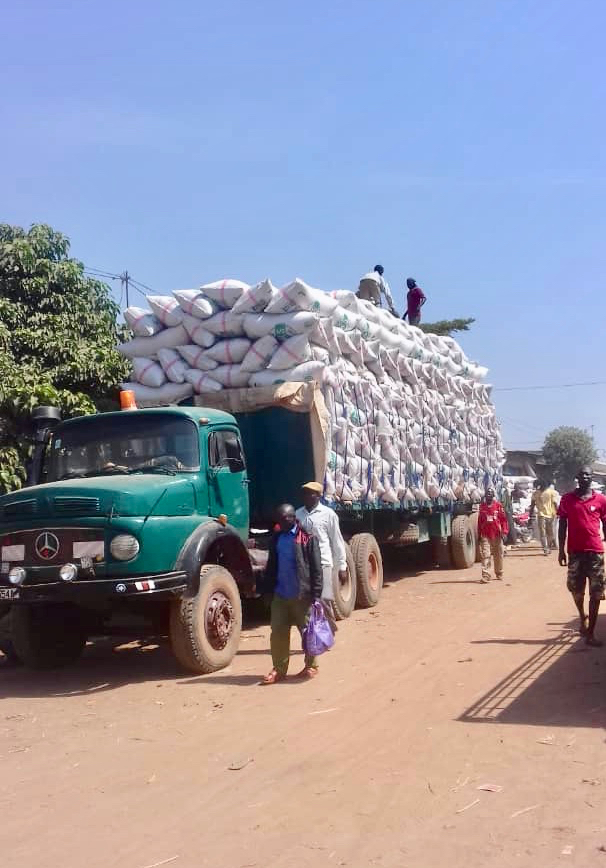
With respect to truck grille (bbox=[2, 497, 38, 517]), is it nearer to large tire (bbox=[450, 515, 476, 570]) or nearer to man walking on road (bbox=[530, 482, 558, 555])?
large tire (bbox=[450, 515, 476, 570])

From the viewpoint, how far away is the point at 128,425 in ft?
28.5

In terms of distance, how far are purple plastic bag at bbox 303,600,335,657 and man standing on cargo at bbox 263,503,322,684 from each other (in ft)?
0.21

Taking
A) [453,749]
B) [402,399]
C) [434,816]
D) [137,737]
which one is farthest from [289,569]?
[402,399]

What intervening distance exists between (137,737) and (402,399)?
7.90 m

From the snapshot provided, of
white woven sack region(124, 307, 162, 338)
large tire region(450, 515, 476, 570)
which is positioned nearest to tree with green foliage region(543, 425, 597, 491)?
large tire region(450, 515, 476, 570)

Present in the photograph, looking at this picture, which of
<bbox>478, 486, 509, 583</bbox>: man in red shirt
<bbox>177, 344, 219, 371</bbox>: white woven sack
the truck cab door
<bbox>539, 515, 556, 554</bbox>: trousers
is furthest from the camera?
<bbox>539, 515, 556, 554</bbox>: trousers

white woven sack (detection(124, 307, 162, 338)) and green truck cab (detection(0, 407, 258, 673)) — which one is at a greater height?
white woven sack (detection(124, 307, 162, 338))

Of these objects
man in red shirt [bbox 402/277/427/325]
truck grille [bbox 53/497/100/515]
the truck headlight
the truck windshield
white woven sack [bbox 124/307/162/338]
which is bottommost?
the truck headlight

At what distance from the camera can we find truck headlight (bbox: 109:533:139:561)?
725cm

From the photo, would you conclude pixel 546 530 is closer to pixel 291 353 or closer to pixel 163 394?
pixel 291 353

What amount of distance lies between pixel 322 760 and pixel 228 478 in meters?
4.06

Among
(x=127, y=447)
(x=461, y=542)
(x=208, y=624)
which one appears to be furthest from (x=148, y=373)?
(x=461, y=542)

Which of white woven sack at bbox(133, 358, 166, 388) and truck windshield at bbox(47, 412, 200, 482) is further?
white woven sack at bbox(133, 358, 166, 388)

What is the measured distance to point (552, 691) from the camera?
6.67 metres
